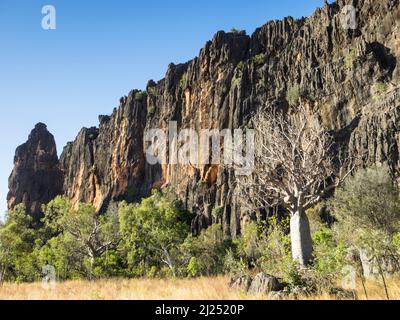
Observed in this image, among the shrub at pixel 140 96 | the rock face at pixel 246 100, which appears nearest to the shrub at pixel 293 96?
the rock face at pixel 246 100

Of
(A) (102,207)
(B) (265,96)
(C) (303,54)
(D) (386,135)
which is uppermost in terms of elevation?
(C) (303,54)

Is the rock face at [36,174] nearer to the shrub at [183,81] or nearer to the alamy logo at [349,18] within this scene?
the shrub at [183,81]

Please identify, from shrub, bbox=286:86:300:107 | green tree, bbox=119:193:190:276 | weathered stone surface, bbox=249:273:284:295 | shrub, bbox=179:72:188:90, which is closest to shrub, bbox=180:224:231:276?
green tree, bbox=119:193:190:276

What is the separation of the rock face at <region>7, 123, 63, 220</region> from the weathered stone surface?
92.1 metres

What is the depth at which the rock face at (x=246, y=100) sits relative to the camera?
49.4 metres

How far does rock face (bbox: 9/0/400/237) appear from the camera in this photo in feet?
162

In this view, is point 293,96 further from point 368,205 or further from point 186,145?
point 368,205

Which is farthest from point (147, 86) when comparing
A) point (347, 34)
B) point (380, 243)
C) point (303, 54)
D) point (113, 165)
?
point (380, 243)

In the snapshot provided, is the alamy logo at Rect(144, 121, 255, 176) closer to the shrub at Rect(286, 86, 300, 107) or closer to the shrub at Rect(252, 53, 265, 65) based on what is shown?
the shrub at Rect(286, 86, 300, 107)

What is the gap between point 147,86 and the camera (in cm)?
8869

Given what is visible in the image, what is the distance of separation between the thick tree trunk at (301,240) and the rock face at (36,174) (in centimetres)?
9039
